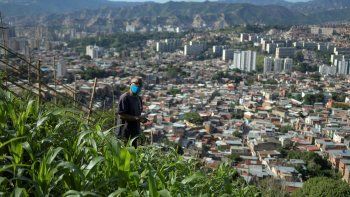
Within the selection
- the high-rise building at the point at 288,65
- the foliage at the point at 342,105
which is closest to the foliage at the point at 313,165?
the foliage at the point at 342,105

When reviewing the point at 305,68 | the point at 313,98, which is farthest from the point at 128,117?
the point at 305,68

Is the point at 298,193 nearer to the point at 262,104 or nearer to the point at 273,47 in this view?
the point at 262,104

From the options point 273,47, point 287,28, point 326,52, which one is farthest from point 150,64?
point 287,28

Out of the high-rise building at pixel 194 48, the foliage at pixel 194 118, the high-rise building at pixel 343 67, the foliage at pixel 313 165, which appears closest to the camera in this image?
the foliage at pixel 313 165

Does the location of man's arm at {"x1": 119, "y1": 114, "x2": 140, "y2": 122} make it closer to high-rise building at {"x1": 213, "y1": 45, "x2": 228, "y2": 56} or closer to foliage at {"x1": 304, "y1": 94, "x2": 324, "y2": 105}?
foliage at {"x1": 304, "y1": 94, "x2": 324, "y2": 105}

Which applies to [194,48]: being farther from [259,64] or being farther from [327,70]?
[327,70]

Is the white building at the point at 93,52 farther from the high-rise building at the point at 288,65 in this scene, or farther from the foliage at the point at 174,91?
the high-rise building at the point at 288,65
